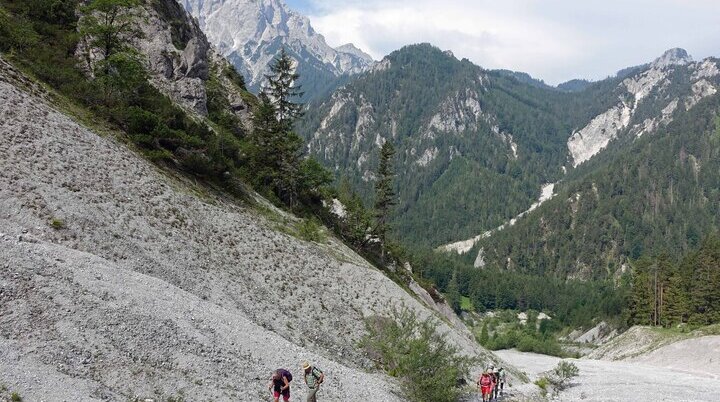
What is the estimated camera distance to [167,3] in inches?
3329

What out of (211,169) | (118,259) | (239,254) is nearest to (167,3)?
(211,169)

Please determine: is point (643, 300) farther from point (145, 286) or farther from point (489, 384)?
point (145, 286)

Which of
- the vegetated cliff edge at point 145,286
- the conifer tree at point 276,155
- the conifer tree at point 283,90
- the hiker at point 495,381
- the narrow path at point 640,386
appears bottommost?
the narrow path at point 640,386

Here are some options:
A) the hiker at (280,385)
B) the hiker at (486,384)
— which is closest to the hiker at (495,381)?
the hiker at (486,384)

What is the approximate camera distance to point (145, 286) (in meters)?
26.4

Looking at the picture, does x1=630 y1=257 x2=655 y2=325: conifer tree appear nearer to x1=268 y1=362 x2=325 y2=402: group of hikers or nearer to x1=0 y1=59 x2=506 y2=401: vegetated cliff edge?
x1=0 y1=59 x2=506 y2=401: vegetated cliff edge

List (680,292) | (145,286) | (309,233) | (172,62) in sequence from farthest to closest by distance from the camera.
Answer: (680,292) → (172,62) → (309,233) → (145,286)

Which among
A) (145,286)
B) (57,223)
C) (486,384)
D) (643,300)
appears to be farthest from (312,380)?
(643,300)

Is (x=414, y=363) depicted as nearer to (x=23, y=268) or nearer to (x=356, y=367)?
(x=356, y=367)

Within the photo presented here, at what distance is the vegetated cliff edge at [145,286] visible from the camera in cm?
1989

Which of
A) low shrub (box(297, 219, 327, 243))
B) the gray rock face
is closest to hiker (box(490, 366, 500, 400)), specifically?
low shrub (box(297, 219, 327, 243))

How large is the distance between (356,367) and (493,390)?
9238 mm

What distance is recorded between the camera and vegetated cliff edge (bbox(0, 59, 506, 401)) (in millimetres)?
19891

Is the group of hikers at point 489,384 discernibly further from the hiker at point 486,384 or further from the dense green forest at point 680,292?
the dense green forest at point 680,292
